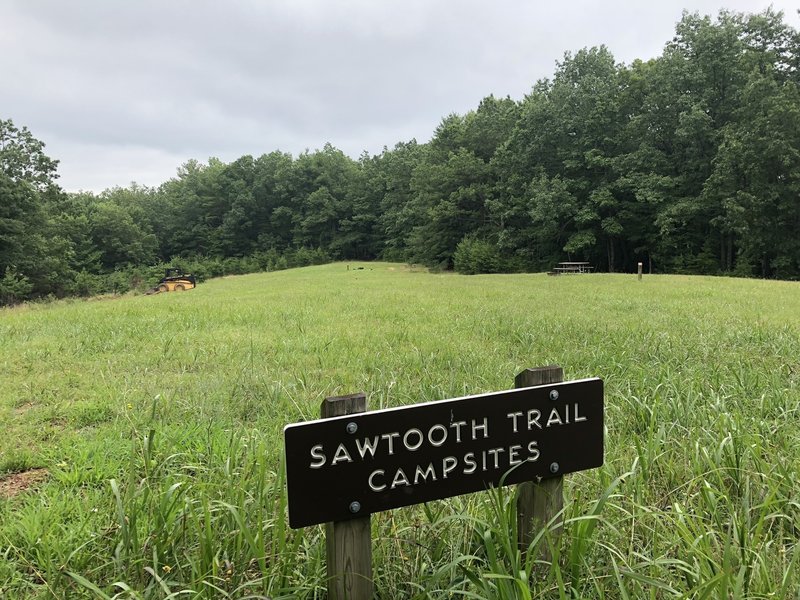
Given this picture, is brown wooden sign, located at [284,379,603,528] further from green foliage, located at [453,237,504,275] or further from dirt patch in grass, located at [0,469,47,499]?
green foliage, located at [453,237,504,275]

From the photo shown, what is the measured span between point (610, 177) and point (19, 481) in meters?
33.7

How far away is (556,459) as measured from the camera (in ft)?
5.55

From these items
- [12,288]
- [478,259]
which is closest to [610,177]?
[478,259]

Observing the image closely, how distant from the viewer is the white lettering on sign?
139 cm

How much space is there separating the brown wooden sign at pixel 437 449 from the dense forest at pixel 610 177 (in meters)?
28.0

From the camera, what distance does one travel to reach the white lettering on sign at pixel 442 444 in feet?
4.57

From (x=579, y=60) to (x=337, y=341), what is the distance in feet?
114

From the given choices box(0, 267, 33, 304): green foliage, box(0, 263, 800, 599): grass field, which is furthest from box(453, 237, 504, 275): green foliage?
box(0, 267, 33, 304): green foliage

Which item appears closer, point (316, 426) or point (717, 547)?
point (316, 426)

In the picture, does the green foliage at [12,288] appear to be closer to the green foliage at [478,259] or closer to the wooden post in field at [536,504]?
the green foliage at [478,259]

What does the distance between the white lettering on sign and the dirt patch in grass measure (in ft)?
7.06

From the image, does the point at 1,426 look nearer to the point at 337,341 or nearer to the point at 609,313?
the point at 337,341

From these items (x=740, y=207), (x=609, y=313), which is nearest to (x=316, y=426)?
(x=609, y=313)

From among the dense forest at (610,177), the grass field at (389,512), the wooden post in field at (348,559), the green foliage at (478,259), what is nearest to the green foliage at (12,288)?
the dense forest at (610,177)
